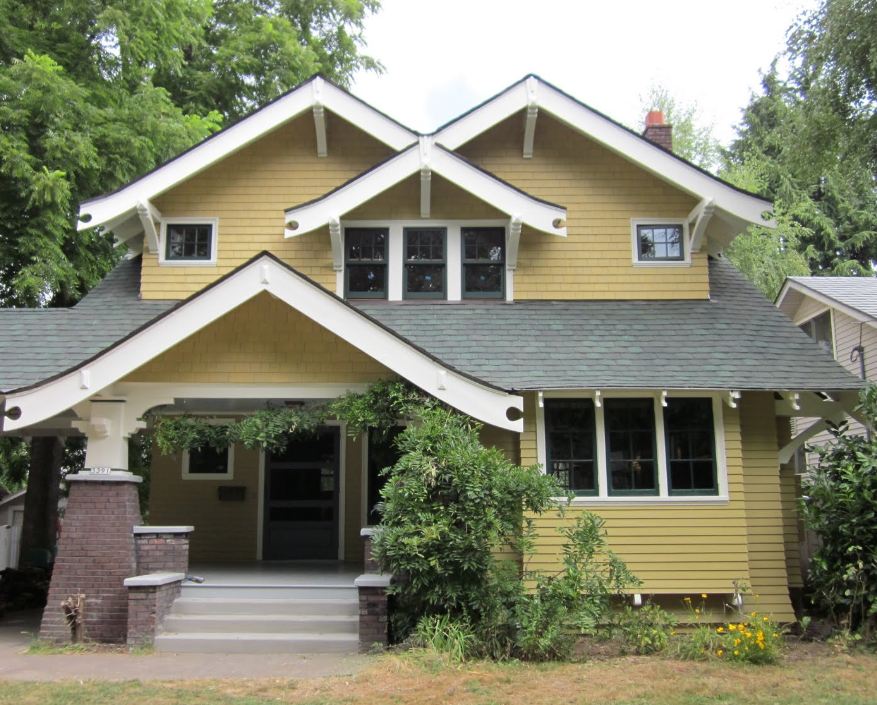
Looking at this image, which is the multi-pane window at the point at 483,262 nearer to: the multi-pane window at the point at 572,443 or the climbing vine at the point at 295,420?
the multi-pane window at the point at 572,443

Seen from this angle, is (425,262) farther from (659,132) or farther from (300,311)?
(659,132)

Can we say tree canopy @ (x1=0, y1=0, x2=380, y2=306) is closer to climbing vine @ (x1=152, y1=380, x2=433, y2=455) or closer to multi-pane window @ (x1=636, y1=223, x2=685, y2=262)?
climbing vine @ (x1=152, y1=380, x2=433, y2=455)

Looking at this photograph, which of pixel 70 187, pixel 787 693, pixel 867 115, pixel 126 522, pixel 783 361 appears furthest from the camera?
pixel 70 187

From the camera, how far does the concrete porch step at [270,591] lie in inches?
356

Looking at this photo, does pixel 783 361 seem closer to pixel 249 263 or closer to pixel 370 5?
pixel 249 263

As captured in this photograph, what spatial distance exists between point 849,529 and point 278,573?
6794 mm

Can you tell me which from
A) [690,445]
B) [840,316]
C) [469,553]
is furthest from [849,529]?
[840,316]

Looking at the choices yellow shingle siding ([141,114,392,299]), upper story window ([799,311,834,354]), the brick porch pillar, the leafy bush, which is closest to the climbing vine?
the brick porch pillar

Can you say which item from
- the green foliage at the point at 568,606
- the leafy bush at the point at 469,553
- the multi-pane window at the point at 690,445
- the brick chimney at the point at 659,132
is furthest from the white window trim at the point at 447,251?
the green foliage at the point at 568,606

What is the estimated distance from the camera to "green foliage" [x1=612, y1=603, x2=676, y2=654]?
815cm

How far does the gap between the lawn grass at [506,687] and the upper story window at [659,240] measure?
6.13 meters

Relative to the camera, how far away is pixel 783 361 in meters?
10.4

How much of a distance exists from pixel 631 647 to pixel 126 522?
5.64 meters

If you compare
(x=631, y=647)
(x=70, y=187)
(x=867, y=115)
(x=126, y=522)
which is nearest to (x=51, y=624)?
(x=126, y=522)
